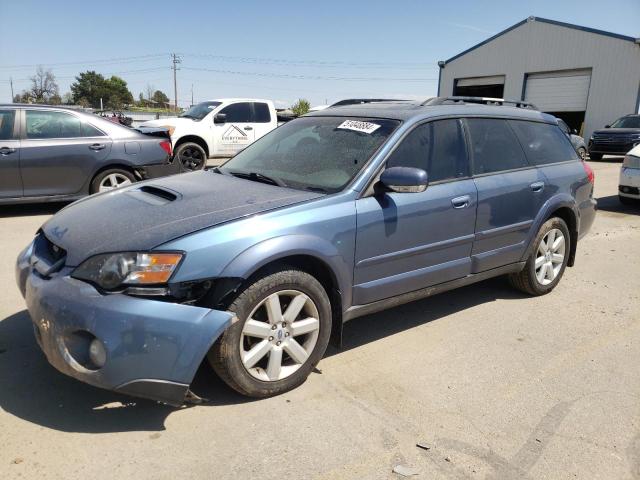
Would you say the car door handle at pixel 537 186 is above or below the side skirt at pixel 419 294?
above

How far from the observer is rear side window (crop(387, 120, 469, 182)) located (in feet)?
11.7

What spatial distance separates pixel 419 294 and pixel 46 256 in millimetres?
2350

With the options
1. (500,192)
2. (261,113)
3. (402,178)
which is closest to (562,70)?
(261,113)

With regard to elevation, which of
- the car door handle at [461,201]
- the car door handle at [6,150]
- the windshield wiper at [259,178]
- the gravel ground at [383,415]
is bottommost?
the gravel ground at [383,415]

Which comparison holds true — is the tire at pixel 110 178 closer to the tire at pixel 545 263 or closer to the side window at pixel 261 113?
the tire at pixel 545 263

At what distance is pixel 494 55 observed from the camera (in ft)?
101

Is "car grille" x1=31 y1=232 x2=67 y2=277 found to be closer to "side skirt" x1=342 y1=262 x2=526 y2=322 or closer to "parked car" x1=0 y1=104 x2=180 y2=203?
"side skirt" x1=342 y1=262 x2=526 y2=322

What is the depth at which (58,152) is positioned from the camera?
710 centimetres

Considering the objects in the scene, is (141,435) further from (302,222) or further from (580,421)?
(580,421)

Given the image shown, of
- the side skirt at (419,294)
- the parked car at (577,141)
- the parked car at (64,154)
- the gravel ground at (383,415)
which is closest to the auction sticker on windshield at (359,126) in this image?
the side skirt at (419,294)

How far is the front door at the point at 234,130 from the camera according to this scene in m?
12.8

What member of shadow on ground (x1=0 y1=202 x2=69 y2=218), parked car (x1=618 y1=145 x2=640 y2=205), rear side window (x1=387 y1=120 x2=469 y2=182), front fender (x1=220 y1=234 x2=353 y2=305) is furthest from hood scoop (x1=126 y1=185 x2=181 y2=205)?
parked car (x1=618 y1=145 x2=640 y2=205)

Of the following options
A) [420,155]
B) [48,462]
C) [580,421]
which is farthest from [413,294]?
[48,462]

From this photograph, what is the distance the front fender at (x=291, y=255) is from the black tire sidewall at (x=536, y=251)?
2107 millimetres
